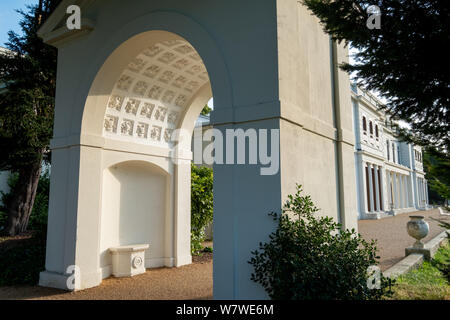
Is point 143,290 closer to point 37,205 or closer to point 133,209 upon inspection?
point 133,209

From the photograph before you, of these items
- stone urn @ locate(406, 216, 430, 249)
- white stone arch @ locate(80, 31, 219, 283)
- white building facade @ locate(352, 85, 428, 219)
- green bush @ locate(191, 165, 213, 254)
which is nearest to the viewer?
white stone arch @ locate(80, 31, 219, 283)

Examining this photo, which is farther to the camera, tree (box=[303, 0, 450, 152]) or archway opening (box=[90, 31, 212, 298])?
archway opening (box=[90, 31, 212, 298])

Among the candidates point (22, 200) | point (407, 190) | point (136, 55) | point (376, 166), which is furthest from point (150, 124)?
point (407, 190)

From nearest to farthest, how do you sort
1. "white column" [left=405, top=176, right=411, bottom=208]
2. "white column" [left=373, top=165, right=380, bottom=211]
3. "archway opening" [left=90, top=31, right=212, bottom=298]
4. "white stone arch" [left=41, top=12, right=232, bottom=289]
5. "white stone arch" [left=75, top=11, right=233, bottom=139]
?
"white stone arch" [left=75, top=11, right=233, bottom=139] → "white stone arch" [left=41, top=12, right=232, bottom=289] → "archway opening" [left=90, top=31, right=212, bottom=298] → "white column" [left=373, top=165, right=380, bottom=211] → "white column" [left=405, top=176, right=411, bottom=208]

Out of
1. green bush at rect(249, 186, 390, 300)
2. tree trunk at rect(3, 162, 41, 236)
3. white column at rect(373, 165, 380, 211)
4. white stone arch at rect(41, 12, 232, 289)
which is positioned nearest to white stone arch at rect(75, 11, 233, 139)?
white stone arch at rect(41, 12, 232, 289)

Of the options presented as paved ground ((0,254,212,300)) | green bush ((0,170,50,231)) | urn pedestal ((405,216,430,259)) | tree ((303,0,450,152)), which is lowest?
paved ground ((0,254,212,300))

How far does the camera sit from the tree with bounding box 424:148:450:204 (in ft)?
12.7

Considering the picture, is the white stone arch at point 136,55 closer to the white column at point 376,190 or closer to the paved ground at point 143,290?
the paved ground at point 143,290

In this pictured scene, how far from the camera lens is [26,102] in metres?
10.1

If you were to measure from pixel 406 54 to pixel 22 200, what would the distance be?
40.5ft

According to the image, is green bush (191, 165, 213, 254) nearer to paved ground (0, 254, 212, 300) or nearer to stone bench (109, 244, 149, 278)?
paved ground (0, 254, 212, 300)

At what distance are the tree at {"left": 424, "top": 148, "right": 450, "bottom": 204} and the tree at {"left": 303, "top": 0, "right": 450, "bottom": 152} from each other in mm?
110

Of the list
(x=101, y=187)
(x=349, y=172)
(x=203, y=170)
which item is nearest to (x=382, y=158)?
(x=203, y=170)

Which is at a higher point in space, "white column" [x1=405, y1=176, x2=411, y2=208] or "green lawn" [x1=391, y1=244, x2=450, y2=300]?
"white column" [x1=405, y1=176, x2=411, y2=208]
